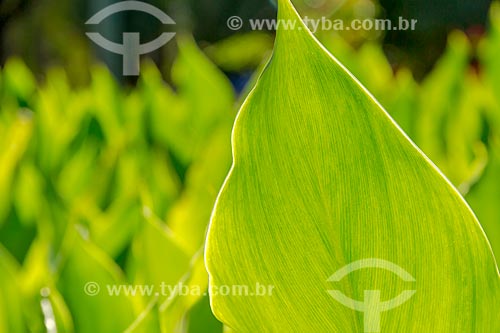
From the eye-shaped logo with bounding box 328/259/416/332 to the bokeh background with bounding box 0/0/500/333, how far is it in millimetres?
74

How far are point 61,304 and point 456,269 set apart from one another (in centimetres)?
17

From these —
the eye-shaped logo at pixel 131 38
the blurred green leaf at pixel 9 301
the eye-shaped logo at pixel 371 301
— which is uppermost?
the eye-shaped logo at pixel 131 38

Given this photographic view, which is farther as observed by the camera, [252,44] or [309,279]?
[252,44]

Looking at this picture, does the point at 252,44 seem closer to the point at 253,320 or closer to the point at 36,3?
the point at 36,3

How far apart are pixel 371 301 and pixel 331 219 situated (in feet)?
0.11

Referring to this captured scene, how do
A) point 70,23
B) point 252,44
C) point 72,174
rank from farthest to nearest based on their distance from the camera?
1. point 70,23
2. point 252,44
3. point 72,174

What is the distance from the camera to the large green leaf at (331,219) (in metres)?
0.25

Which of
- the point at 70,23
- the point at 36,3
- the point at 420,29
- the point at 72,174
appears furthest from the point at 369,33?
the point at 36,3

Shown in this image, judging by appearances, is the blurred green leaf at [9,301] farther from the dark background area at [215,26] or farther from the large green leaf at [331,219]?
the dark background area at [215,26]

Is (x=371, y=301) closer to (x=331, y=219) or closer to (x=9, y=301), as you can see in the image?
(x=331, y=219)

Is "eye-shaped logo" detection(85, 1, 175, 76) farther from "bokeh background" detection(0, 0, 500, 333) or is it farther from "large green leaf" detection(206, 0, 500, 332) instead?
"large green leaf" detection(206, 0, 500, 332)

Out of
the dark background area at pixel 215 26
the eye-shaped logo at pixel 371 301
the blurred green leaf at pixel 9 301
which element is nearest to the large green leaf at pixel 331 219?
the eye-shaped logo at pixel 371 301

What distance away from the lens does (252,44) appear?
116cm

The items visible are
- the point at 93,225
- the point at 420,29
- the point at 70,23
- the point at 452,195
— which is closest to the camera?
the point at 452,195
